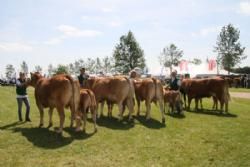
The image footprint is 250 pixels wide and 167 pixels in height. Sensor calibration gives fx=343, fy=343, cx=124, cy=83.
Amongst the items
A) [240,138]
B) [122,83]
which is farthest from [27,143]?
[240,138]

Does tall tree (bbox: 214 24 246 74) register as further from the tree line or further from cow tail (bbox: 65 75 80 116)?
cow tail (bbox: 65 75 80 116)

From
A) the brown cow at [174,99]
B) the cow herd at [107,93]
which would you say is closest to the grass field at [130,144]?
the cow herd at [107,93]

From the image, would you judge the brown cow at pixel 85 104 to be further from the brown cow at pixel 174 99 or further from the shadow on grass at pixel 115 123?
the brown cow at pixel 174 99

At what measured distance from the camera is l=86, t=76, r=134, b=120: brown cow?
13438 millimetres

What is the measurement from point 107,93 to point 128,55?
60.9m

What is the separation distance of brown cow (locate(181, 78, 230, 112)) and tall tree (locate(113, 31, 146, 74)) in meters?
55.0

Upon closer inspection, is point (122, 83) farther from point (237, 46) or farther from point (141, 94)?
point (237, 46)

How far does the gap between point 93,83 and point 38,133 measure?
461cm

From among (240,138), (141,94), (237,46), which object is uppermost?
(237,46)

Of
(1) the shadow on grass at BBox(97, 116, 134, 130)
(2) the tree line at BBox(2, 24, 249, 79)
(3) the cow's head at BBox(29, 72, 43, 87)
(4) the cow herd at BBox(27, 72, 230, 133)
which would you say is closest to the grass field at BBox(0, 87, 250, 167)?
(1) the shadow on grass at BBox(97, 116, 134, 130)

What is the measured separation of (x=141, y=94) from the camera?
47.9 feet

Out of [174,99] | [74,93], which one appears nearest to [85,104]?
[74,93]

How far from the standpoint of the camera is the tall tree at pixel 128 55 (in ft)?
243

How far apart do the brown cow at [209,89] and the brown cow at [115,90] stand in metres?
5.42
